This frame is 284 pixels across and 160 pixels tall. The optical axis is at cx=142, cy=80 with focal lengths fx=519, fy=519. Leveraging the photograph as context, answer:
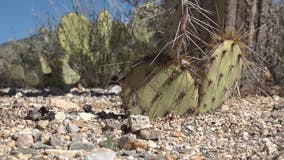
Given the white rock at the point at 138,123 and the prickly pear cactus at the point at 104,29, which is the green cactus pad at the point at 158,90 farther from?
the prickly pear cactus at the point at 104,29

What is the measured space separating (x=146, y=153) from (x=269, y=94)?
261 cm

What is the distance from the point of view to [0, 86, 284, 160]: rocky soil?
9.41ft

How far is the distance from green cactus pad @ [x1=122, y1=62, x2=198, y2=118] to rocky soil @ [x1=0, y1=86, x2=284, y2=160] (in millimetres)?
86

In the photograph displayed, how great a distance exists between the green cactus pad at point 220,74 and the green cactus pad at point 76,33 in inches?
128

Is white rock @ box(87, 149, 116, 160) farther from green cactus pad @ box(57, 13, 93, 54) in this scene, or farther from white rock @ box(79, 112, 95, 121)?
green cactus pad @ box(57, 13, 93, 54)

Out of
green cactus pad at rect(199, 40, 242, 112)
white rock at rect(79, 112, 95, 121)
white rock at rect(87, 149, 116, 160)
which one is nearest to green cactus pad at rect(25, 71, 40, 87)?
white rock at rect(79, 112, 95, 121)

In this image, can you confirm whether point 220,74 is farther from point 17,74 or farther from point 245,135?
point 17,74

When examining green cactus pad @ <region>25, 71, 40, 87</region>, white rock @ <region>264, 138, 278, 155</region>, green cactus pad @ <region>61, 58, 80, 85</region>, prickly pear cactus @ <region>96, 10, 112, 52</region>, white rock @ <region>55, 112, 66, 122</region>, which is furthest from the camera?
green cactus pad @ <region>25, 71, 40, 87</region>

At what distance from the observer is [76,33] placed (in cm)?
689

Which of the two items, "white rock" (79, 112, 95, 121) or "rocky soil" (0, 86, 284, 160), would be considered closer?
"rocky soil" (0, 86, 284, 160)

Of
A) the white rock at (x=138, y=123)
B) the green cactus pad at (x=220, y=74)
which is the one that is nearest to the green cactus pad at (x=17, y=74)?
the green cactus pad at (x=220, y=74)

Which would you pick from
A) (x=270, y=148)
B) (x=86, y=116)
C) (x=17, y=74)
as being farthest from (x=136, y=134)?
(x=17, y=74)

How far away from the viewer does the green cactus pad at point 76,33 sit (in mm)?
6797

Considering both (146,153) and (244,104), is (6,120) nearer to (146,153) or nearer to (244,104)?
(146,153)
